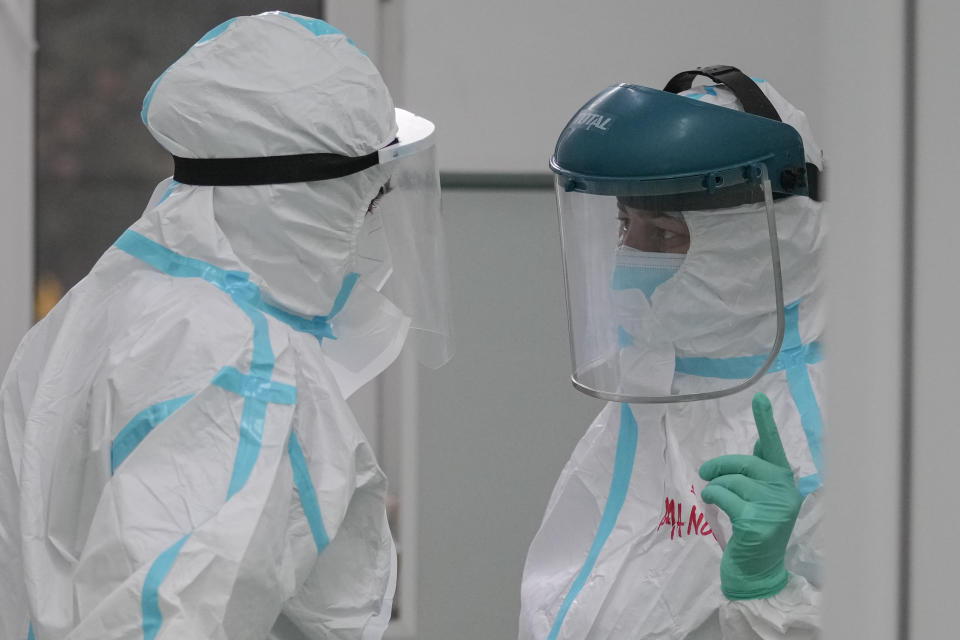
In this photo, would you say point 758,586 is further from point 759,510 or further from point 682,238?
point 682,238

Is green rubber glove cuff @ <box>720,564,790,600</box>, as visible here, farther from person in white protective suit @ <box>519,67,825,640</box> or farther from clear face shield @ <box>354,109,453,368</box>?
clear face shield @ <box>354,109,453,368</box>

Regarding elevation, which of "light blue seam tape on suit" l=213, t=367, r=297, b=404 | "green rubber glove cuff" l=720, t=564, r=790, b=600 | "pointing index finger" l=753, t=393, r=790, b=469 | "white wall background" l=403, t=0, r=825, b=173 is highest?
"white wall background" l=403, t=0, r=825, b=173

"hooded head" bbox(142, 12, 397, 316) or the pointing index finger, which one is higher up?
"hooded head" bbox(142, 12, 397, 316)

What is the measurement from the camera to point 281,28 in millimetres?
1450

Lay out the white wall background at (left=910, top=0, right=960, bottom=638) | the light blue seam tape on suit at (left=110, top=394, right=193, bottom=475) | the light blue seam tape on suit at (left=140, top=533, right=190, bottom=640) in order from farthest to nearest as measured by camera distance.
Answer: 1. the light blue seam tape on suit at (left=110, top=394, right=193, bottom=475)
2. the light blue seam tape on suit at (left=140, top=533, right=190, bottom=640)
3. the white wall background at (left=910, top=0, right=960, bottom=638)

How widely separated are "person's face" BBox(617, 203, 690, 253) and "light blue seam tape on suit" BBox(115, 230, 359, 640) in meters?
0.50

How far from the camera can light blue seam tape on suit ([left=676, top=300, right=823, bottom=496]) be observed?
4.33 feet

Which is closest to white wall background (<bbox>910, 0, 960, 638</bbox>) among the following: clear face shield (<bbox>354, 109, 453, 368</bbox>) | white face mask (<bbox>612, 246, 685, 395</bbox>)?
white face mask (<bbox>612, 246, 685, 395</bbox>)

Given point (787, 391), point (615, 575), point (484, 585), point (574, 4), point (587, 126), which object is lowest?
point (484, 585)

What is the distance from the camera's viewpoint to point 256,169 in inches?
55.1

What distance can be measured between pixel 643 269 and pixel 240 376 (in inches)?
22.8

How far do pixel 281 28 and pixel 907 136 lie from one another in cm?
123

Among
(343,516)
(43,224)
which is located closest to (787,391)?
(343,516)

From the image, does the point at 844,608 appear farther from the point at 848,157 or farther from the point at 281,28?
the point at 281,28
